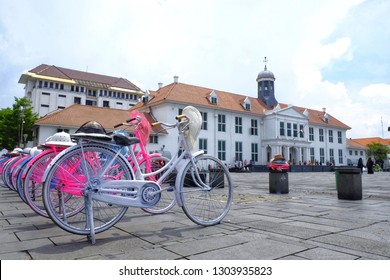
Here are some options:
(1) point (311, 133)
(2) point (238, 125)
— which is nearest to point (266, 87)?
(1) point (311, 133)

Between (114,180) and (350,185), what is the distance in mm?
6391

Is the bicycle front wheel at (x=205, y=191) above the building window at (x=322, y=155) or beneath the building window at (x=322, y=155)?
beneath

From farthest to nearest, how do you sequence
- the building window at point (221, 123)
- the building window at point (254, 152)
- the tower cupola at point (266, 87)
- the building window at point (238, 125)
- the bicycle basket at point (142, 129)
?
the tower cupola at point (266, 87) < the building window at point (254, 152) < the building window at point (238, 125) < the building window at point (221, 123) < the bicycle basket at point (142, 129)

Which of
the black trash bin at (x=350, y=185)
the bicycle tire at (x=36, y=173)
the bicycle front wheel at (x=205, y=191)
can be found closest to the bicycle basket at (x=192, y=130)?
the bicycle front wheel at (x=205, y=191)

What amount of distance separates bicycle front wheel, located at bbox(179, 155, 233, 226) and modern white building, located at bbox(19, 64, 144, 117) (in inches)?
2212

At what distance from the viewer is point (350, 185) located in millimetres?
7738

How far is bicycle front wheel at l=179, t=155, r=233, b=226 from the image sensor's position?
423 cm

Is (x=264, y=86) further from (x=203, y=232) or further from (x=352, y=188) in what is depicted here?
(x=203, y=232)

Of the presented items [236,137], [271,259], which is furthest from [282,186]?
[236,137]

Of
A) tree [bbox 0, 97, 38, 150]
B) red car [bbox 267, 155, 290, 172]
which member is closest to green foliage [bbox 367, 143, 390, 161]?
tree [bbox 0, 97, 38, 150]

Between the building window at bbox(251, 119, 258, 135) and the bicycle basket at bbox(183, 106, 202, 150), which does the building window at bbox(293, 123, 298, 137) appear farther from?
the bicycle basket at bbox(183, 106, 202, 150)

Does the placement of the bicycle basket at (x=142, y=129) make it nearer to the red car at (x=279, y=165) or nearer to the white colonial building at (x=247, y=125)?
the red car at (x=279, y=165)

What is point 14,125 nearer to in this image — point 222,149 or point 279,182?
point 222,149

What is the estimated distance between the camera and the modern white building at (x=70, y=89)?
55.4 metres
